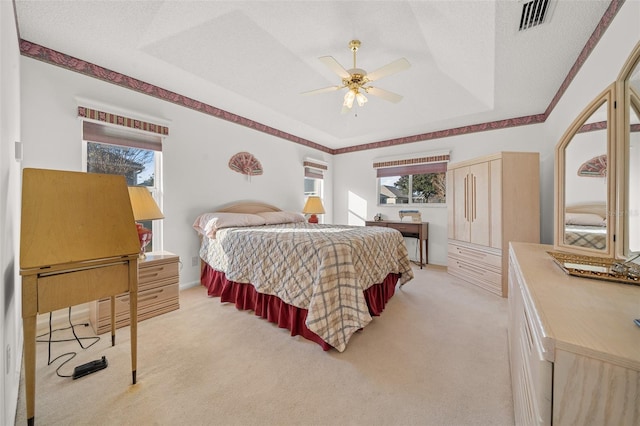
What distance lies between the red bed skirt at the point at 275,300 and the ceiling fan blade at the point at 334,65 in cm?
206

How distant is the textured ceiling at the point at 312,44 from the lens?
201 cm

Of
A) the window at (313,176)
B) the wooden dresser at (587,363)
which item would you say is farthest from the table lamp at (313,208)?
the wooden dresser at (587,363)

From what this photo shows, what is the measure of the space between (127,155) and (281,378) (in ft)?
9.71

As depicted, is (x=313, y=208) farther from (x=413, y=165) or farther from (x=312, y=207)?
(x=413, y=165)

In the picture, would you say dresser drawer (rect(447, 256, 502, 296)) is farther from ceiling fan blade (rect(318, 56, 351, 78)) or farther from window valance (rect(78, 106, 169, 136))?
window valance (rect(78, 106, 169, 136))

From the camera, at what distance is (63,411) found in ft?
4.49

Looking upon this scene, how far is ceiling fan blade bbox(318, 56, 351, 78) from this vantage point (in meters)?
2.13

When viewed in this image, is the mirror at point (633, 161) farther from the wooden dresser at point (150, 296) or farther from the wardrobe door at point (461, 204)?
the wooden dresser at point (150, 296)

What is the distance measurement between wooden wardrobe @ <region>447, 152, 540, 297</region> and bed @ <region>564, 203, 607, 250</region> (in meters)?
1.67

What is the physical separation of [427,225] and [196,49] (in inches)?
170

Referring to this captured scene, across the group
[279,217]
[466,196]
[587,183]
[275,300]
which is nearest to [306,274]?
[275,300]

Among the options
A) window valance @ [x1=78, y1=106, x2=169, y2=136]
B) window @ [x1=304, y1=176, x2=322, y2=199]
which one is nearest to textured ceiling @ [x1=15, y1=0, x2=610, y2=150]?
window valance @ [x1=78, y1=106, x2=169, y2=136]

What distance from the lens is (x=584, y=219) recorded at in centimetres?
152

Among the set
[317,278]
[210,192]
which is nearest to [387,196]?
[210,192]
